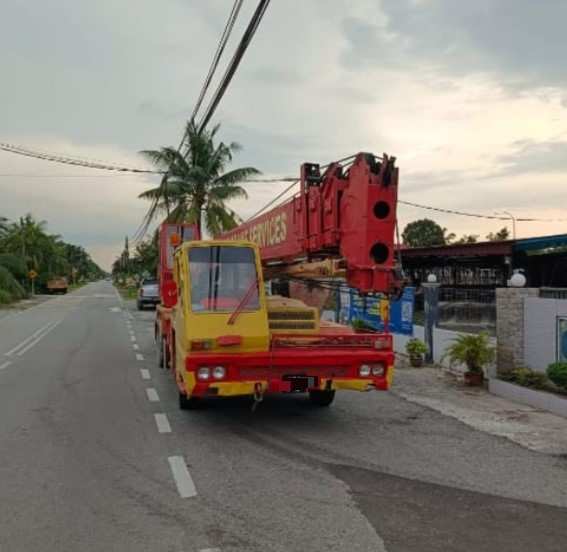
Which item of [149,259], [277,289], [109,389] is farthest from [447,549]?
[149,259]

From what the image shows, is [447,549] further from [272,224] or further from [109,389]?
[109,389]

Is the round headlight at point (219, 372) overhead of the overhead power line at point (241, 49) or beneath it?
beneath

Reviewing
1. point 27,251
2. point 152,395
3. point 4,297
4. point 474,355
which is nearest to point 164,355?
point 152,395

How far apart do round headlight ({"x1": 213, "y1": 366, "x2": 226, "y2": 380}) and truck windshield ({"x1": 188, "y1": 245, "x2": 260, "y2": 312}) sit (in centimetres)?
73

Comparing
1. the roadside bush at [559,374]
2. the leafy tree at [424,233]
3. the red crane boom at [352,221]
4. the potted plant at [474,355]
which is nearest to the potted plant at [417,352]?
the potted plant at [474,355]

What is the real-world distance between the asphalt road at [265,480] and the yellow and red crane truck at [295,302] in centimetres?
69

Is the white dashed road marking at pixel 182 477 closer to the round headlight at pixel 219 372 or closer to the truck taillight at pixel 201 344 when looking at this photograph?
the round headlight at pixel 219 372

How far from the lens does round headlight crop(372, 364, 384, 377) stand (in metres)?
7.33

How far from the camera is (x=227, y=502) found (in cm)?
504

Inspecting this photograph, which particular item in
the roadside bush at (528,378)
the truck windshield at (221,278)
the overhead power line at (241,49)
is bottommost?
the roadside bush at (528,378)

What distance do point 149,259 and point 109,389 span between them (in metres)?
45.7

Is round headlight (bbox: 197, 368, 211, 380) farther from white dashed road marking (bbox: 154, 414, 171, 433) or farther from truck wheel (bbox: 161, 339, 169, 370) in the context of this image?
truck wheel (bbox: 161, 339, 169, 370)

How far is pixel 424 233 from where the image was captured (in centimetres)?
7744

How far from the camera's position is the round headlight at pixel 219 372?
696 centimetres
